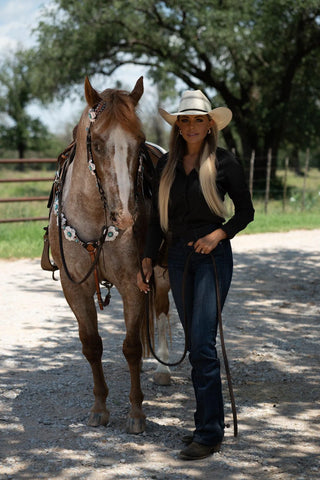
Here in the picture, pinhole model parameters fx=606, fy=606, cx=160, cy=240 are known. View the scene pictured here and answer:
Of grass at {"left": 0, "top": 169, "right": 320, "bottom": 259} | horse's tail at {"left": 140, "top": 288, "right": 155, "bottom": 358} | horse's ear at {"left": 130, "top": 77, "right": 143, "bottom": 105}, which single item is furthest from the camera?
grass at {"left": 0, "top": 169, "right": 320, "bottom": 259}

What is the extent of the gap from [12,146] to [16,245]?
149 feet

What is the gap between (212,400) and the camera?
11.1 ft

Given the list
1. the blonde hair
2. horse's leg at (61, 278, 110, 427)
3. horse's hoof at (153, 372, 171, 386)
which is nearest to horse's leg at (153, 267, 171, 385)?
horse's hoof at (153, 372, 171, 386)

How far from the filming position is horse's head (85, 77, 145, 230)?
3260 millimetres

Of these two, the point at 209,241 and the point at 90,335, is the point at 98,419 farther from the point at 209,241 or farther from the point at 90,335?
the point at 209,241

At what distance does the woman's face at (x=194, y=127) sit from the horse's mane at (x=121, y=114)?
24 cm

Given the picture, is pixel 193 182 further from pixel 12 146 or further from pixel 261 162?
pixel 12 146

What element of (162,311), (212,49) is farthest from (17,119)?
(162,311)

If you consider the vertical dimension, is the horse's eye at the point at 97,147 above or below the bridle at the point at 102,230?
above

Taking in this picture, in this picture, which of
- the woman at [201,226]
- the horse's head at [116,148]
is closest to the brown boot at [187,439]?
the woman at [201,226]

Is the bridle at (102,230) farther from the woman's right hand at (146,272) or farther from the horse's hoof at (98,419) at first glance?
the horse's hoof at (98,419)

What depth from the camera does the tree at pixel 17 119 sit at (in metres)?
54.8

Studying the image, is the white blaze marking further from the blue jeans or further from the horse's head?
the blue jeans

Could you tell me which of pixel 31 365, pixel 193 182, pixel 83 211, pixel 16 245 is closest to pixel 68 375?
pixel 31 365
